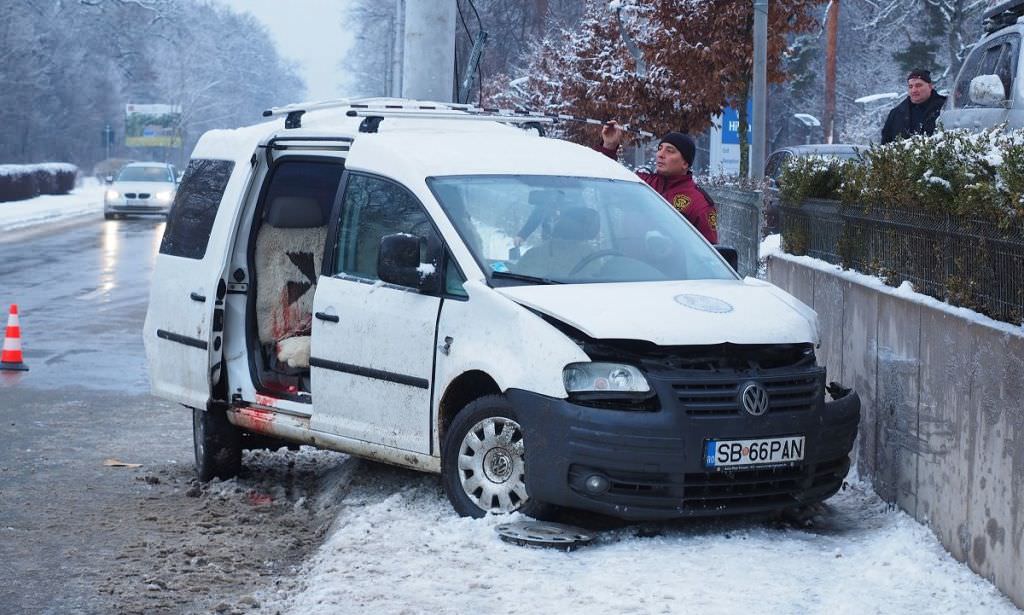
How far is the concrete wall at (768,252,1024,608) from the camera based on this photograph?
5891mm

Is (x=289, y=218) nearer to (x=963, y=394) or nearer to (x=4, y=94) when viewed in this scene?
(x=963, y=394)

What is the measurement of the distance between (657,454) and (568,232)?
154cm

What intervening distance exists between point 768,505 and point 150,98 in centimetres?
12202

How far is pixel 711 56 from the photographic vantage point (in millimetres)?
24656

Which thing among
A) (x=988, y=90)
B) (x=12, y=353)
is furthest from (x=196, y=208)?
(x=988, y=90)

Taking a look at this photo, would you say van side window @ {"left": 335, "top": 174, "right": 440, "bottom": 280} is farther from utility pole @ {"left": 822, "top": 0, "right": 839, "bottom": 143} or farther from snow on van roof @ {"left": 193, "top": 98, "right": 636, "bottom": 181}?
utility pole @ {"left": 822, "top": 0, "right": 839, "bottom": 143}

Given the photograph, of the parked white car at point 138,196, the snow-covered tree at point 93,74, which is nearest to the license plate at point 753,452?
the parked white car at point 138,196

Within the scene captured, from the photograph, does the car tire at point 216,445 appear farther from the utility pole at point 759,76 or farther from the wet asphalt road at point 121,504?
the utility pole at point 759,76

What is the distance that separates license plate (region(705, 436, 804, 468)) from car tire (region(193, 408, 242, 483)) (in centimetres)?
342

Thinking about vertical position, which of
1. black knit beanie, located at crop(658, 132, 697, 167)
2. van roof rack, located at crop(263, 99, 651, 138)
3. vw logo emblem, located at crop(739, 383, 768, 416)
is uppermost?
van roof rack, located at crop(263, 99, 651, 138)

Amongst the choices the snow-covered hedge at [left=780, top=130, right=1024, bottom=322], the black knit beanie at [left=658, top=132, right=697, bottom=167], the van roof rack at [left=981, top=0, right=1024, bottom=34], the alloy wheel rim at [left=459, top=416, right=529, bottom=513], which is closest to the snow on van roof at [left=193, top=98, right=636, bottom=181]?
the black knit beanie at [left=658, top=132, right=697, bottom=167]

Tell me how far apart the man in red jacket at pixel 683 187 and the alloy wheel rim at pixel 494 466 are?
3025 millimetres

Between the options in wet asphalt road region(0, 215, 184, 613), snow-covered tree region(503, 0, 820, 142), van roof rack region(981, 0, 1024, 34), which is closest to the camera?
wet asphalt road region(0, 215, 184, 613)

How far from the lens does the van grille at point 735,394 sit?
6.47 m
